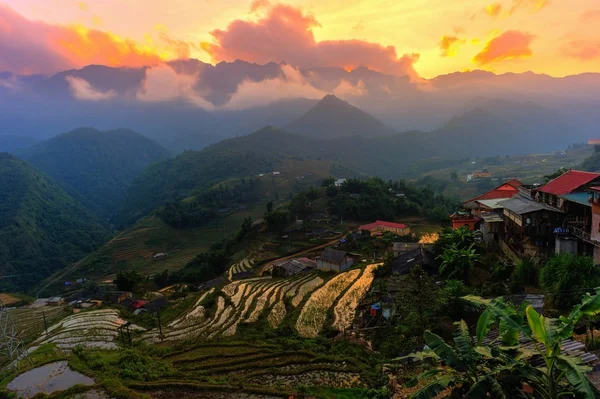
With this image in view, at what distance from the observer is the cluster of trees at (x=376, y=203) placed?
207ft

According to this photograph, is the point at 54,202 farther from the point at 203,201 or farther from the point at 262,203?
the point at 262,203

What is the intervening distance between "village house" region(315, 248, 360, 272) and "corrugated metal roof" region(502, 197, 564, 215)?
53.1ft

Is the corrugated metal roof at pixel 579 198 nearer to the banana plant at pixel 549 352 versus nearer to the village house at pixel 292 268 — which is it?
the banana plant at pixel 549 352

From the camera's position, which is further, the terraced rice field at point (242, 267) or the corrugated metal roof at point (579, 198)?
the terraced rice field at point (242, 267)

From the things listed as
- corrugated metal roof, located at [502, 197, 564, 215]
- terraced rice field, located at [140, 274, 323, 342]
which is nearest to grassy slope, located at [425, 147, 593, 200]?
corrugated metal roof, located at [502, 197, 564, 215]

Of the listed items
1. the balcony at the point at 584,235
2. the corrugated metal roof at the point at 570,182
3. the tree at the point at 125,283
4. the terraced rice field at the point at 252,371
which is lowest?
the tree at the point at 125,283

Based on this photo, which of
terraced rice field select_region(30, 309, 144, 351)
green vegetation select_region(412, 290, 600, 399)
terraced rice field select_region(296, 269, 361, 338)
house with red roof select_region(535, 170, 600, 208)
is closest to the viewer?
green vegetation select_region(412, 290, 600, 399)

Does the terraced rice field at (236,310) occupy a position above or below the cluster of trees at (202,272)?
above

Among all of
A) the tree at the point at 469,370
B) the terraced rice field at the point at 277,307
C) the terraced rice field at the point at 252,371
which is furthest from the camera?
the terraced rice field at the point at 277,307

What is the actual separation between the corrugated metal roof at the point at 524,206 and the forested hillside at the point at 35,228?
3524 inches

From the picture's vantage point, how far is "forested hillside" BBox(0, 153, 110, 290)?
80125 millimetres

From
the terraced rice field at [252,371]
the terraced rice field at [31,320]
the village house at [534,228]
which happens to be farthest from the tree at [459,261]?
the terraced rice field at [31,320]

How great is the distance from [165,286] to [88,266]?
32.0m

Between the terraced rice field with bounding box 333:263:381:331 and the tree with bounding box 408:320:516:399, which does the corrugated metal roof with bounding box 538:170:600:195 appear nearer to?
the terraced rice field with bounding box 333:263:381:331
